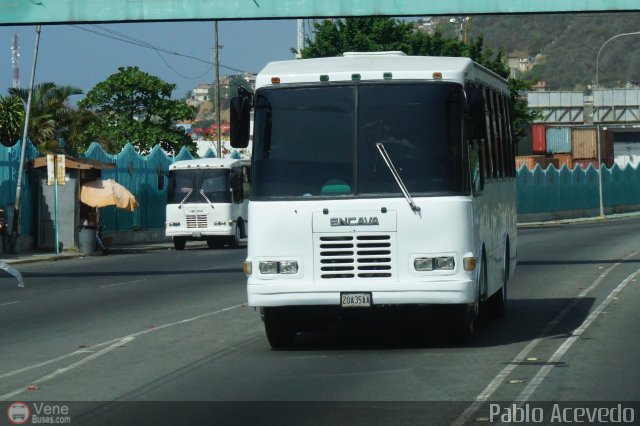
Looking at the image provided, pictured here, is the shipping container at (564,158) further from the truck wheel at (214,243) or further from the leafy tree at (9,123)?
the leafy tree at (9,123)

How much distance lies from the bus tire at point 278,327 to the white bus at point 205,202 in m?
31.1

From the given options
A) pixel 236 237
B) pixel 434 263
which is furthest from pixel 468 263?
pixel 236 237

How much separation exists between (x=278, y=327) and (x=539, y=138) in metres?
97.1

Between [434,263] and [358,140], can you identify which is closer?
[434,263]

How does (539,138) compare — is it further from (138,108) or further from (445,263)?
(445,263)

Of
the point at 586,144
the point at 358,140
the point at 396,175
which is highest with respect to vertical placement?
the point at 586,144

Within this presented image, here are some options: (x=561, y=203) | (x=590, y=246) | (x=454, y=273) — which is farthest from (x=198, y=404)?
(x=561, y=203)

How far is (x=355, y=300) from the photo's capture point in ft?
45.2

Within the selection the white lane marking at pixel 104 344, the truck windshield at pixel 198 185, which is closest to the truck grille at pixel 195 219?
the truck windshield at pixel 198 185

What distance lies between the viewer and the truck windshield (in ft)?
152

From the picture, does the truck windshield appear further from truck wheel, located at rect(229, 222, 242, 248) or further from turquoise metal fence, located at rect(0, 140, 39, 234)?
turquoise metal fence, located at rect(0, 140, 39, 234)

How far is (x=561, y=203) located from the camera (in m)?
78.9

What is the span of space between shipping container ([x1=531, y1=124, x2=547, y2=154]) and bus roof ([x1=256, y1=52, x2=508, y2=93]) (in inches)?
3772

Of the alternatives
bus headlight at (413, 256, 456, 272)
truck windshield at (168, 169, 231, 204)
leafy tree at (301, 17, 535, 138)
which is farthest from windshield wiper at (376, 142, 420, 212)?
leafy tree at (301, 17, 535, 138)
